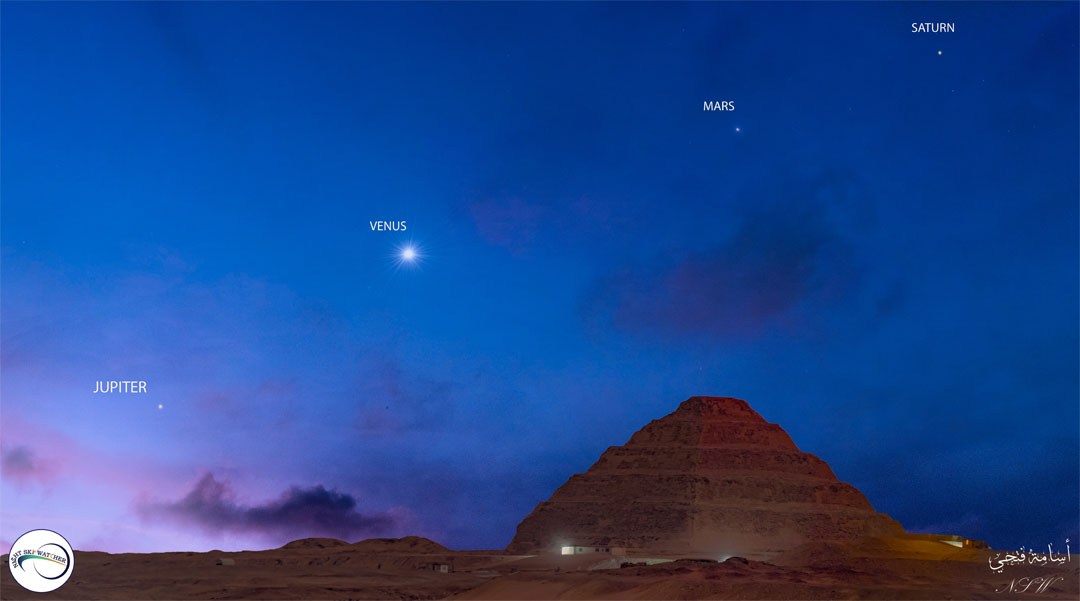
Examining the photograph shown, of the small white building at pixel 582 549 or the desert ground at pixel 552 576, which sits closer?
the desert ground at pixel 552 576

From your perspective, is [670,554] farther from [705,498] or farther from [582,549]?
[705,498]

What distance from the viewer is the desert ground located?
46.3 metres

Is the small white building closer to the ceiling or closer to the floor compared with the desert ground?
closer to the ceiling

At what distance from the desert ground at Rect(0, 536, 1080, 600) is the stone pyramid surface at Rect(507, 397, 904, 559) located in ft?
31.2

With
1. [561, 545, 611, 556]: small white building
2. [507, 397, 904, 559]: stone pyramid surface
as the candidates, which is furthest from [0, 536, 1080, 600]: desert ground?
[507, 397, 904, 559]: stone pyramid surface

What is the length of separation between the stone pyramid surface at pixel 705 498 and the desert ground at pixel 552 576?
952 cm

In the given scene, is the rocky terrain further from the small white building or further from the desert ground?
the small white building

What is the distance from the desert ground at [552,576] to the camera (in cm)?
4634

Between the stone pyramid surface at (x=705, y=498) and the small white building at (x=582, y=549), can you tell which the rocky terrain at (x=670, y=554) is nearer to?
the stone pyramid surface at (x=705, y=498)

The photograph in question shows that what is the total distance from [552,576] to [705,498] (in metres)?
59.1

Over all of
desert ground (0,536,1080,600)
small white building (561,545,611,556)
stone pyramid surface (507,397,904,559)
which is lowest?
desert ground (0,536,1080,600)

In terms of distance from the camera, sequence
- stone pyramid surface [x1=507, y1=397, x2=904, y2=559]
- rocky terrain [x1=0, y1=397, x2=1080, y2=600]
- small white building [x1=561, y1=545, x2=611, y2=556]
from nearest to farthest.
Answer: rocky terrain [x1=0, y1=397, x2=1080, y2=600] < small white building [x1=561, y1=545, x2=611, y2=556] < stone pyramid surface [x1=507, y1=397, x2=904, y2=559]

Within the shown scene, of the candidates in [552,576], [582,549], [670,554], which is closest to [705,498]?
[670,554]

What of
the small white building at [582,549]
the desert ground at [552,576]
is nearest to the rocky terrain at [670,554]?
the desert ground at [552,576]
